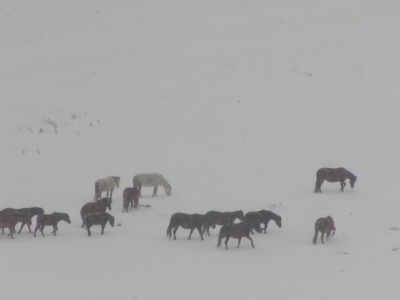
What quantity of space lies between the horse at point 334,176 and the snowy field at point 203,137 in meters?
0.38

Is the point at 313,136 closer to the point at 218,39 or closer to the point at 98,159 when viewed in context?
the point at 98,159

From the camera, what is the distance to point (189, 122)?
103 feet

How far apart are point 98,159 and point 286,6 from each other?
27011 mm

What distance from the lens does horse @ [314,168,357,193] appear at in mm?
22109

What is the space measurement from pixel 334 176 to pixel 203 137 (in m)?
8.29

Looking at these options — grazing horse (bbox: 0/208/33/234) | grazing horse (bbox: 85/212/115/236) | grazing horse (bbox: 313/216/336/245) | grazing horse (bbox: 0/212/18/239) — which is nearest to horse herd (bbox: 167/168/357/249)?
grazing horse (bbox: 313/216/336/245)

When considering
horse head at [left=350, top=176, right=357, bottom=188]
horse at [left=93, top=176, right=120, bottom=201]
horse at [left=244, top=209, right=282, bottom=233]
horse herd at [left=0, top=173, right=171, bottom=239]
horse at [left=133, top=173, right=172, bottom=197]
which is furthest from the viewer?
horse at [left=133, top=173, right=172, bottom=197]

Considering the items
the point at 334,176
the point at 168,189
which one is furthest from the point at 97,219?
the point at 334,176

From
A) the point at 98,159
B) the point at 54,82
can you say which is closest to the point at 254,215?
the point at 98,159

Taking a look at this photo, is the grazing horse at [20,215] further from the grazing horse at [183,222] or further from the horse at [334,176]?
the horse at [334,176]

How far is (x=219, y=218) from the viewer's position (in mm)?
18578

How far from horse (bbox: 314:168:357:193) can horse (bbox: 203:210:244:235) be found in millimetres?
4283

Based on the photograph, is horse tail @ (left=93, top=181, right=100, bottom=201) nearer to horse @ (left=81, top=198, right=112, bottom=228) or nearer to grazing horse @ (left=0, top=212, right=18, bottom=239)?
horse @ (left=81, top=198, right=112, bottom=228)

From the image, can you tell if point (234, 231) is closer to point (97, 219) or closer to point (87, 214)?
point (97, 219)
